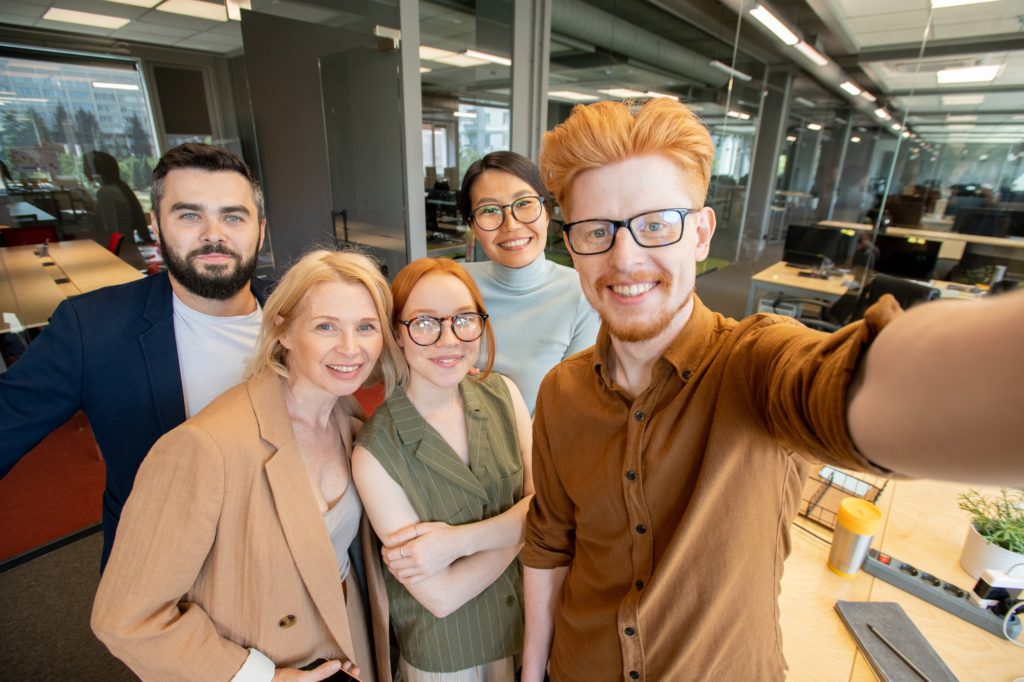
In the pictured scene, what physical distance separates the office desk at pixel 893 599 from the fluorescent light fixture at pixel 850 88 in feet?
18.1

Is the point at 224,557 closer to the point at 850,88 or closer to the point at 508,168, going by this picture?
the point at 508,168

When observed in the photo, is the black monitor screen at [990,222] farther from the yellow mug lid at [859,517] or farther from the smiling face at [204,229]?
the smiling face at [204,229]

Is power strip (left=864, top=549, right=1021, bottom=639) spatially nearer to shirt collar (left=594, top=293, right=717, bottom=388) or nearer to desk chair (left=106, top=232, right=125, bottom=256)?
shirt collar (left=594, top=293, right=717, bottom=388)

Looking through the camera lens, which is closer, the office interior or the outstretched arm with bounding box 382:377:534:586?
the outstretched arm with bounding box 382:377:534:586

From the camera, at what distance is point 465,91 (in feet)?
13.8

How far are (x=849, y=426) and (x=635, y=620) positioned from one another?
1.87 ft

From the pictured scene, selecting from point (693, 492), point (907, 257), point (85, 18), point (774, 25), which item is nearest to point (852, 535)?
point (693, 492)

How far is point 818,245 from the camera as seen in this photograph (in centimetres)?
551

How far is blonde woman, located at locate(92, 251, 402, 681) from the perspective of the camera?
1.00m

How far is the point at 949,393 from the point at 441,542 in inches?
43.3

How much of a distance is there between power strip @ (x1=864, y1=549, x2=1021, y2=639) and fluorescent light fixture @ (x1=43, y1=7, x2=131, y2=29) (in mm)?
5313

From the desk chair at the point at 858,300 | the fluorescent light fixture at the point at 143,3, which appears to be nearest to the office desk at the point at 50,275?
the fluorescent light fixture at the point at 143,3

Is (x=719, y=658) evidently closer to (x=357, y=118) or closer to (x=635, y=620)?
(x=635, y=620)

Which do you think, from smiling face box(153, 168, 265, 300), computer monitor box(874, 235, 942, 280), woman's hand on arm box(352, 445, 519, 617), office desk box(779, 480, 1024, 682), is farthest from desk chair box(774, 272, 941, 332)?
smiling face box(153, 168, 265, 300)
